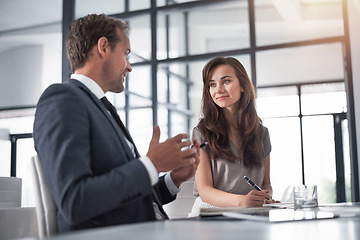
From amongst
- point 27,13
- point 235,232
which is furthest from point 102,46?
→ point 27,13

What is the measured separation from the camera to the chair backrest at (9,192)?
2783mm

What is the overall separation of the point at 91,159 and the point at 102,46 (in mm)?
479

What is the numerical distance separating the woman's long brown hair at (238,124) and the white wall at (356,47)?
7.03 feet

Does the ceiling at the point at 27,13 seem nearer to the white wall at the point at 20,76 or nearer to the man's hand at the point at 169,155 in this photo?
the white wall at the point at 20,76

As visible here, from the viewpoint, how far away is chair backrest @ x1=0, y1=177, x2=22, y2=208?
2783 mm

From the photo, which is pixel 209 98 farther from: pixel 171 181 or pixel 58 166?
pixel 58 166

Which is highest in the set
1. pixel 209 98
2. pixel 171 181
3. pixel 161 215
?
pixel 209 98

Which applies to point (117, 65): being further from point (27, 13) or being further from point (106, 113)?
point (27, 13)

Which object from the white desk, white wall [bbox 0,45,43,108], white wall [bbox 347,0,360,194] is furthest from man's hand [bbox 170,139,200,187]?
white wall [bbox 0,45,43,108]

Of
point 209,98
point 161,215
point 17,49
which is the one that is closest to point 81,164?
point 161,215

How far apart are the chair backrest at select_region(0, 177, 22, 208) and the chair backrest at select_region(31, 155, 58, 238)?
1.65 metres

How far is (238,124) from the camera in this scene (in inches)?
102

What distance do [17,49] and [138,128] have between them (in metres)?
2.32

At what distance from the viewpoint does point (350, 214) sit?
113 centimetres
